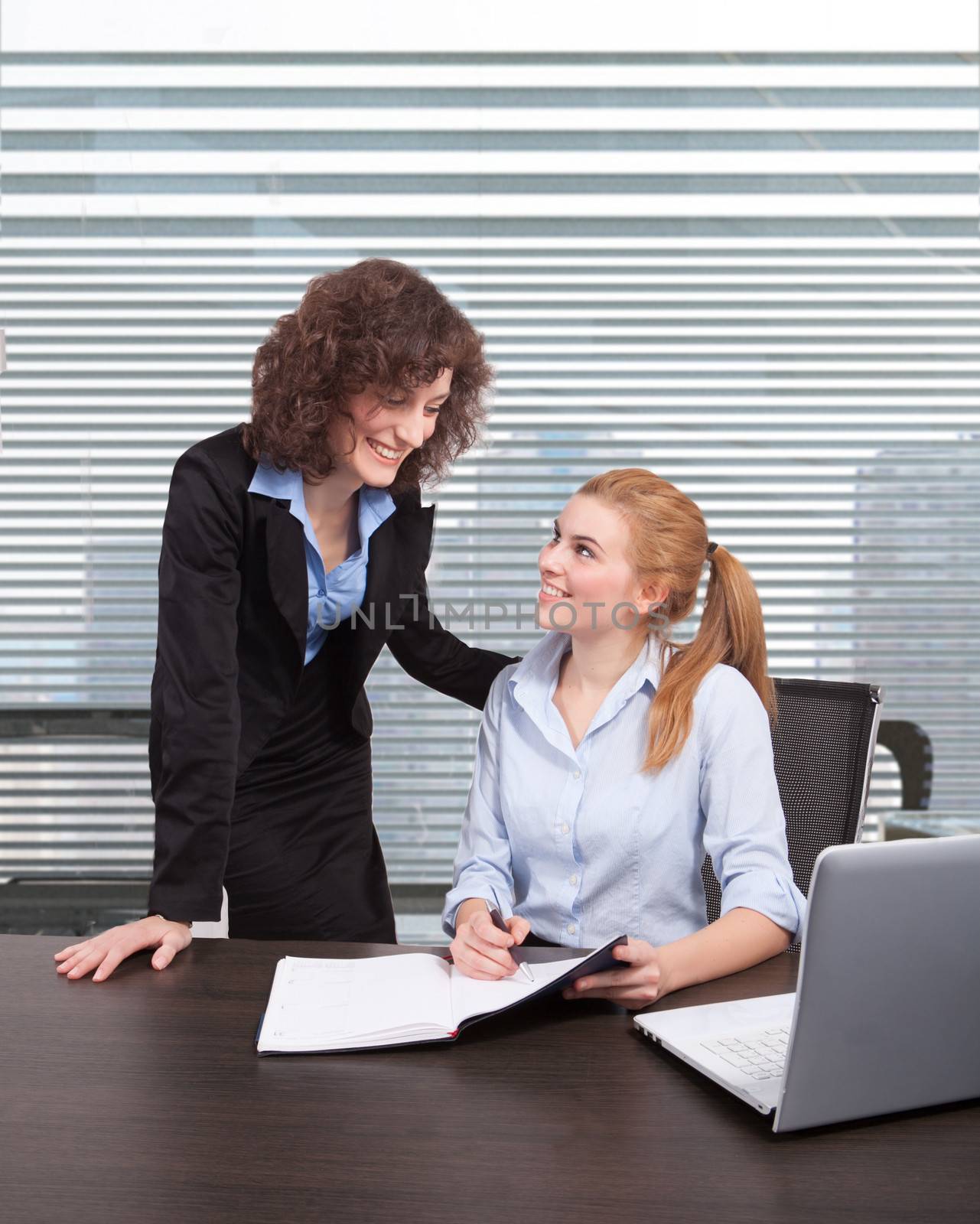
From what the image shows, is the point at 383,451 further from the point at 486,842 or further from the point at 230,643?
the point at 486,842

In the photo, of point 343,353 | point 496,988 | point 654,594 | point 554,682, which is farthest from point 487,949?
point 343,353

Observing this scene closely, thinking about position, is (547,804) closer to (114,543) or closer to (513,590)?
(513,590)

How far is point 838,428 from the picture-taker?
3.12m

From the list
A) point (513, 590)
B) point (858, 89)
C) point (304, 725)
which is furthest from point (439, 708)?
point (858, 89)

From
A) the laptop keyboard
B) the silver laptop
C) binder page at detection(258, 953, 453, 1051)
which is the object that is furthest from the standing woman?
the silver laptop

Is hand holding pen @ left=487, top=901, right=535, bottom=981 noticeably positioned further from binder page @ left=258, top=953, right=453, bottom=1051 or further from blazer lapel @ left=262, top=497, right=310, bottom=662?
blazer lapel @ left=262, top=497, right=310, bottom=662

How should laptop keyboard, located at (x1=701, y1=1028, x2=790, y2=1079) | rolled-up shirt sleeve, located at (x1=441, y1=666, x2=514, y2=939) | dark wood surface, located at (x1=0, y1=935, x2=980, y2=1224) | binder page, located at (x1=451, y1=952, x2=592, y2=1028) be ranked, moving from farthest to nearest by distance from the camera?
rolled-up shirt sleeve, located at (x1=441, y1=666, x2=514, y2=939), binder page, located at (x1=451, y1=952, x2=592, y2=1028), laptop keyboard, located at (x1=701, y1=1028, x2=790, y2=1079), dark wood surface, located at (x1=0, y1=935, x2=980, y2=1224)

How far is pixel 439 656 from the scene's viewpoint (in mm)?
1987

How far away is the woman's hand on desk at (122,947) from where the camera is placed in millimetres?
1302

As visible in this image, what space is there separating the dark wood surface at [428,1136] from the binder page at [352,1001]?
22mm

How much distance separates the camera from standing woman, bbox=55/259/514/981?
4.88ft

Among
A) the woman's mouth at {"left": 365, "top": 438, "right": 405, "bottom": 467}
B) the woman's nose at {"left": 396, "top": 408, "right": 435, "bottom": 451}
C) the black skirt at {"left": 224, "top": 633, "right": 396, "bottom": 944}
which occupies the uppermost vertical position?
the woman's nose at {"left": 396, "top": 408, "right": 435, "bottom": 451}

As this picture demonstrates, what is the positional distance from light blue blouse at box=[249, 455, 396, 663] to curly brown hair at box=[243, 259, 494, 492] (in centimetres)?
7

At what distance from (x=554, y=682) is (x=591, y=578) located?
7.3 inches
